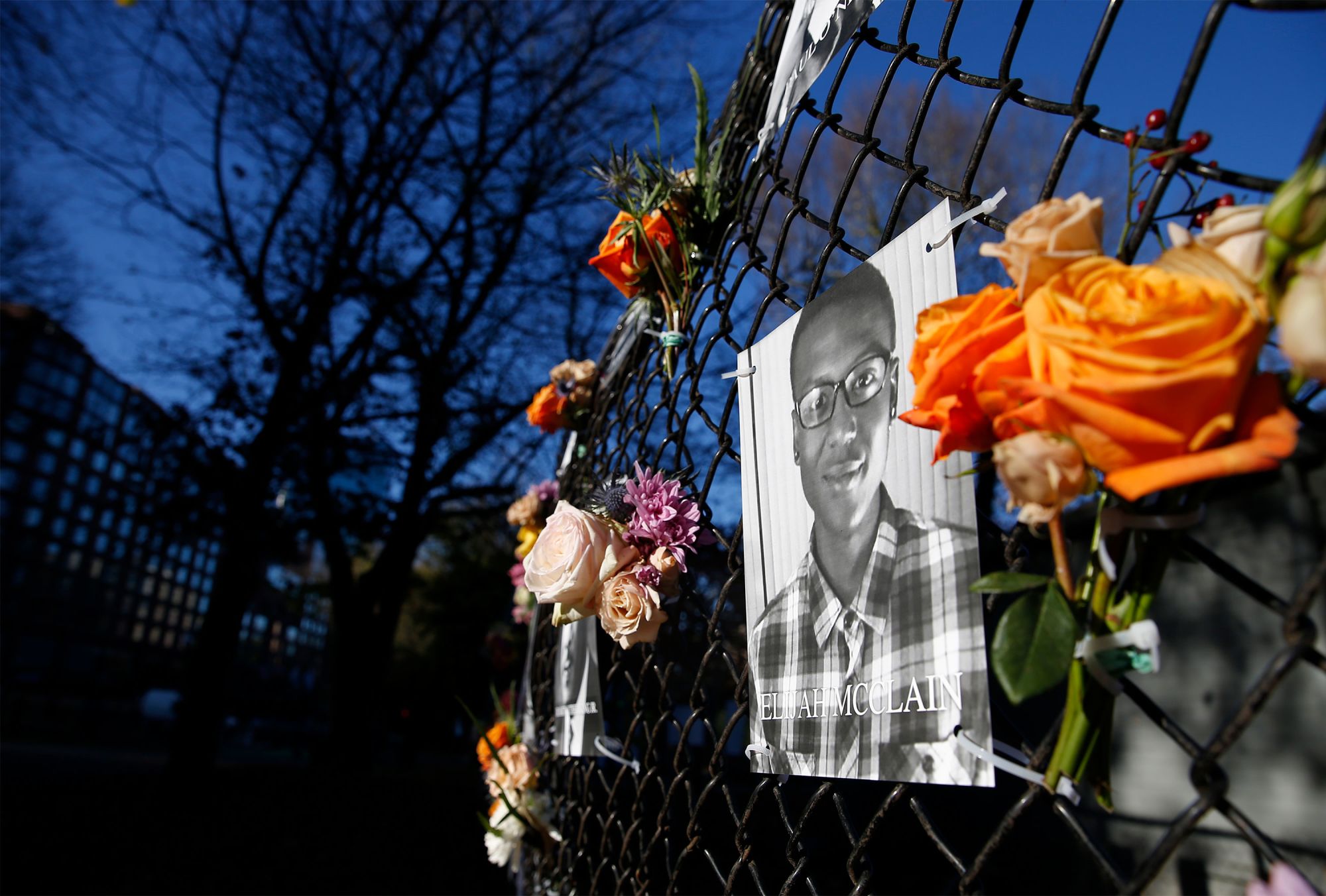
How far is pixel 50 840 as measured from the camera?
6.33 m

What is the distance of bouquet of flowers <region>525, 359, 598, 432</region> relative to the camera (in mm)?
1895

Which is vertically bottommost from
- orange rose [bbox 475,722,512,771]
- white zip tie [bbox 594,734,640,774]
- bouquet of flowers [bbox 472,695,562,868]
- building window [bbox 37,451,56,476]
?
bouquet of flowers [bbox 472,695,562,868]

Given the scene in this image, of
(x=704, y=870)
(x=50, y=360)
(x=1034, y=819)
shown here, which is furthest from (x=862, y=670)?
(x=50, y=360)

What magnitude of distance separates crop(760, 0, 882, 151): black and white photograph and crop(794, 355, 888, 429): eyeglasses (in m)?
0.38

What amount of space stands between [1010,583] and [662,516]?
1.97ft

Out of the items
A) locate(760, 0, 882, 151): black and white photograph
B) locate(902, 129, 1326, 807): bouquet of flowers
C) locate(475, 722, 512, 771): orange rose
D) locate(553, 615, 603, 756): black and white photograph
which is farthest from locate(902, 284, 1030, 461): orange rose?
locate(475, 722, 512, 771): orange rose

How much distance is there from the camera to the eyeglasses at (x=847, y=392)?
2.19 feet

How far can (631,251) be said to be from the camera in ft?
4.29

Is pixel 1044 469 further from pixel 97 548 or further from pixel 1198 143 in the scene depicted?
pixel 97 548

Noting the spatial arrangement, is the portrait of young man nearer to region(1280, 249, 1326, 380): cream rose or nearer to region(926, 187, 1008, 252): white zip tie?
region(926, 187, 1008, 252): white zip tie

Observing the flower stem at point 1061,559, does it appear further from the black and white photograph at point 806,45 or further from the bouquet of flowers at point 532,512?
→ the bouquet of flowers at point 532,512

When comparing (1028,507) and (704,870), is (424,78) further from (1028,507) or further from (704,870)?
(1028,507)

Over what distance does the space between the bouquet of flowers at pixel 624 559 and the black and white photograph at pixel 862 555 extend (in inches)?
5.7

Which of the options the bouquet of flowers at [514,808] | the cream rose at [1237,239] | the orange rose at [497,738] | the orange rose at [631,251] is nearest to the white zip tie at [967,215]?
the cream rose at [1237,239]
